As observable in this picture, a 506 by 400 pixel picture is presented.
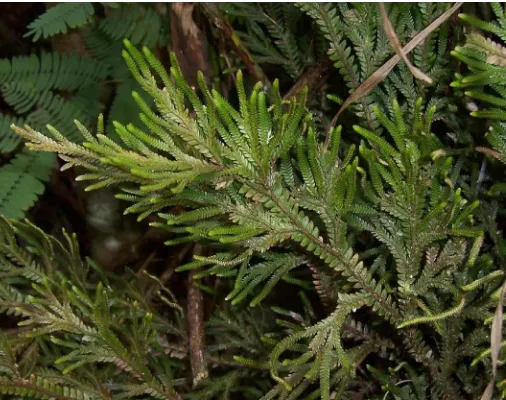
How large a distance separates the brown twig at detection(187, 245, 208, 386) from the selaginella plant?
0.02 m

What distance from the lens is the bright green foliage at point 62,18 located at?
1656mm

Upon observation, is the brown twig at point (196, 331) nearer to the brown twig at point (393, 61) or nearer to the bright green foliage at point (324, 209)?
the bright green foliage at point (324, 209)

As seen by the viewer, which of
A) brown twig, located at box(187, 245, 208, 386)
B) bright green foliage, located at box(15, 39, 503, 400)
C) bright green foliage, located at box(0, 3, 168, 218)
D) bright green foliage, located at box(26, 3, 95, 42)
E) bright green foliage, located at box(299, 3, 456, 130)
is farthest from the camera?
bright green foliage, located at box(0, 3, 168, 218)

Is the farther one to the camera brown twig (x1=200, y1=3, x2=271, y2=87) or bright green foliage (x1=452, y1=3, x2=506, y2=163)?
brown twig (x1=200, y1=3, x2=271, y2=87)

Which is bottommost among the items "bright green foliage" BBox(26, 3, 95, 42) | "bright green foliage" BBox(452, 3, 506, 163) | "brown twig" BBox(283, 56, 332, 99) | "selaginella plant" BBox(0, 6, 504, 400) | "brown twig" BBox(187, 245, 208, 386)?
"brown twig" BBox(187, 245, 208, 386)

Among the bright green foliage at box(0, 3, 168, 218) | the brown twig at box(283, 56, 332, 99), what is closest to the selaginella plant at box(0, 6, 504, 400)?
the brown twig at box(283, 56, 332, 99)

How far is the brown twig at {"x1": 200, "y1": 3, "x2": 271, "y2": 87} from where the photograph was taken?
1.51 metres

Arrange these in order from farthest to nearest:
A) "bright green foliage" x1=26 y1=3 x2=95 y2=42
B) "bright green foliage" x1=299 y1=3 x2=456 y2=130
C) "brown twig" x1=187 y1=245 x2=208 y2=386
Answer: "bright green foliage" x1=26 y1=3 x2=95 y2=42, "brown twig" x1=187 y1=245 x2=208 y2=386, "bright green foliage" x1=299 y1=3 x2=456 y2=130

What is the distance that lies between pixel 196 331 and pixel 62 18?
965 millimetres

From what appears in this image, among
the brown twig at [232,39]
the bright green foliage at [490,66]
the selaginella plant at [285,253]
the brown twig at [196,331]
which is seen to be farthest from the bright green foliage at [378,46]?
the brown twig at [196,331]

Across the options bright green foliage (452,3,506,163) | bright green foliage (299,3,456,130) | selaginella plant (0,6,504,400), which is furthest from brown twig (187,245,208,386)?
bright green foliage (452,3,506,163)

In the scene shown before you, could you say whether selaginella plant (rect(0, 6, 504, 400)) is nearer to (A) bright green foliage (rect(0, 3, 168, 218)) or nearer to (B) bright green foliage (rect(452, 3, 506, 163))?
(B) bright green foliage (rect(452, 3, 506, 163))

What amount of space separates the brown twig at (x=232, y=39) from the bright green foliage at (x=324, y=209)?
346mm

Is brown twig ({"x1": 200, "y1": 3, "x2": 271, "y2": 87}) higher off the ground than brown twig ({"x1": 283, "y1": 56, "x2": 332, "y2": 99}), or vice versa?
brown twig ({"x1": 200, "y1": 3, "x2": 271, "y2": 87})
